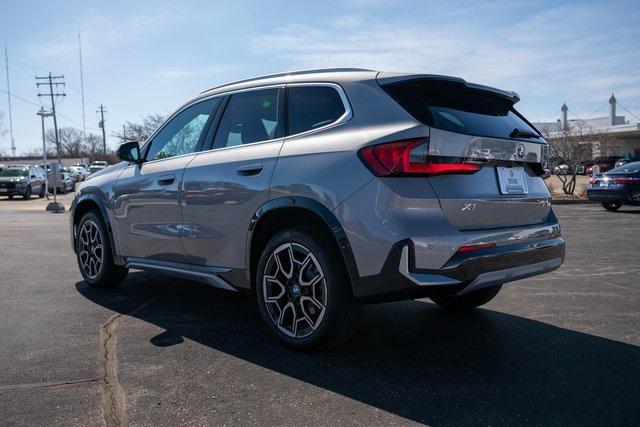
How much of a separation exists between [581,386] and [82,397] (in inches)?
106

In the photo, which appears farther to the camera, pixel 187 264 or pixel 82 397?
pixel 187 264

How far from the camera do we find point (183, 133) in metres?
5.09

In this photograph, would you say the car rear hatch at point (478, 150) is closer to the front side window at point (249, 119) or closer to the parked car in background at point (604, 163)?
the front side window at point (249, 119)

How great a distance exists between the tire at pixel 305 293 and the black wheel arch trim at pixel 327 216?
0.48 ft

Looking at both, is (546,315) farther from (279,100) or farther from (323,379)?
(279,100)

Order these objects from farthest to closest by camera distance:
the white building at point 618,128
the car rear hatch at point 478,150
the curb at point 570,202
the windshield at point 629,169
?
the white building at point 618,128, the curb at point 570,202, the windshield at point 629,169, the car rear hatch at point 478,150

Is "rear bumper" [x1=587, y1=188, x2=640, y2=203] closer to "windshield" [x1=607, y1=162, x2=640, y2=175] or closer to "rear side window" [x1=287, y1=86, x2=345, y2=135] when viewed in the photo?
"windshield" [x1=607, y1=162, x2=640, y2=175]

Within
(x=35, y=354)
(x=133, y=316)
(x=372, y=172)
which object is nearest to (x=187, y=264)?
(x=133, y=316)

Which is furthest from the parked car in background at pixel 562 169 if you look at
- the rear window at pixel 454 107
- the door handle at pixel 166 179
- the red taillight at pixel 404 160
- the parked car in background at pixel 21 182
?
the parked car in background at pixel 21 182

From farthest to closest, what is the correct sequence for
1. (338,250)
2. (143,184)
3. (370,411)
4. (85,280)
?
(85,280) < (143,184) < (338,250) < (370,411)

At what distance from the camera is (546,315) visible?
189 inches

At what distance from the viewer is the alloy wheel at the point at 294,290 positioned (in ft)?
12.2

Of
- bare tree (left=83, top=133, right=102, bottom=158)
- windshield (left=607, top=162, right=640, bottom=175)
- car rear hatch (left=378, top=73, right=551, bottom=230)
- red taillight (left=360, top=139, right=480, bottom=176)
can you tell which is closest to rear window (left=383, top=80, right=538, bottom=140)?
car rear hatch (left=378, top=73, right=551, bottom=230)

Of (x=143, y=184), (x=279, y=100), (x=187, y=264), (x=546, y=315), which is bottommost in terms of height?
(x=546, y=315)
